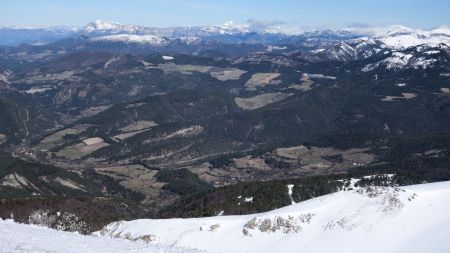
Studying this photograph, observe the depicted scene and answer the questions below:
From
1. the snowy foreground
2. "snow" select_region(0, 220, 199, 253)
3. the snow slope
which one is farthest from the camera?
the snow slope

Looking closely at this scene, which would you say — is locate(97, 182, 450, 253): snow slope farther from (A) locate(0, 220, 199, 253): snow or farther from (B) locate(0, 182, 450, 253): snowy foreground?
(A) locate(0, 220, 199, 253): snow

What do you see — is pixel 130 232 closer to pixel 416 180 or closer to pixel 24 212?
pixel 24 212

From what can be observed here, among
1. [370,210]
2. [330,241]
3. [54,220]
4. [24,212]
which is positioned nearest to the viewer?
[330,241]

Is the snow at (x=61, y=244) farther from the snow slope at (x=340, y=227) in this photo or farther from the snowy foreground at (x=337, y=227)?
the snow slope at (x=340, y=227)

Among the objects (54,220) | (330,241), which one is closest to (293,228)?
(330,241)

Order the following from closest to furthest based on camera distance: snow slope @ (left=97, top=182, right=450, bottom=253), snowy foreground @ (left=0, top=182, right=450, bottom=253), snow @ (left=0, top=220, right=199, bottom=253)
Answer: snow @ (left=0, top=220, right=199, bottom=253), snowy foreground @ (left=0, top=182, right=450, bottom=253), snow slope @ (left=97, top=182, right=450, bottom=253)

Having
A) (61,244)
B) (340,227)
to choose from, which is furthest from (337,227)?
(61,244)

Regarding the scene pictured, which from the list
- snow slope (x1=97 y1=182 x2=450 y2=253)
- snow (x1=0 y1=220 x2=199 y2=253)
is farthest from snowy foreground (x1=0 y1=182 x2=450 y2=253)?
snow (x1=0 y1=220 x2=199 y2=253)
